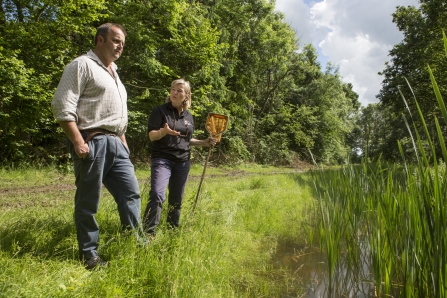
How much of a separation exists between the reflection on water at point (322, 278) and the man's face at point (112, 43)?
263cm

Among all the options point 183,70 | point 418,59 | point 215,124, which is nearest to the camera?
point 215,124

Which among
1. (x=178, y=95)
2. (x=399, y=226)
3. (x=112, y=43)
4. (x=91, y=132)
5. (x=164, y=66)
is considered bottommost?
(x=399, y=226)

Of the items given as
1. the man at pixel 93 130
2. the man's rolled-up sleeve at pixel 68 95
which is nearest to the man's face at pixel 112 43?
the man at pixel 93 130

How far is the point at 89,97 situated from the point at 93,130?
0.82ft

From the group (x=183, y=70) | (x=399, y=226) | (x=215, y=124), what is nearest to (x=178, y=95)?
(x=215, y=124)

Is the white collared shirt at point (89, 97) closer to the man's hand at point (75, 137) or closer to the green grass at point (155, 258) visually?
the man's hand at point (75, 137)

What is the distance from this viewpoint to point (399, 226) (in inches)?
86.4

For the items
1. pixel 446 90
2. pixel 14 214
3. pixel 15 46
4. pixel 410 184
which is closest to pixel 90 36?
pixel 15 46

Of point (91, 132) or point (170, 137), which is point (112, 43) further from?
point (170, 137)

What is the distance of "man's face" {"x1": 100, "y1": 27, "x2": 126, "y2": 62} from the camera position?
2.26 m

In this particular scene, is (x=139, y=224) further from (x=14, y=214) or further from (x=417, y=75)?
(x=417, y=75)

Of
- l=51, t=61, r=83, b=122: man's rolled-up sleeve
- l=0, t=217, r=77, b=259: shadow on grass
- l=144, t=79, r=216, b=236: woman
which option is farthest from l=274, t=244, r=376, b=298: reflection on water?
l=51, t=61, r=83, b=122: man's rolled-up sleeve

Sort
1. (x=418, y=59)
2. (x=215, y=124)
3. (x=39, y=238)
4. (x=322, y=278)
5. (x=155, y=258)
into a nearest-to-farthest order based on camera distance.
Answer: (x=155, y=258) → (x=39, y=238) → (x=322, y=278) → (x=215, y=124) → (x=418, y=59)

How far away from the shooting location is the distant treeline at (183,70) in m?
8.16
